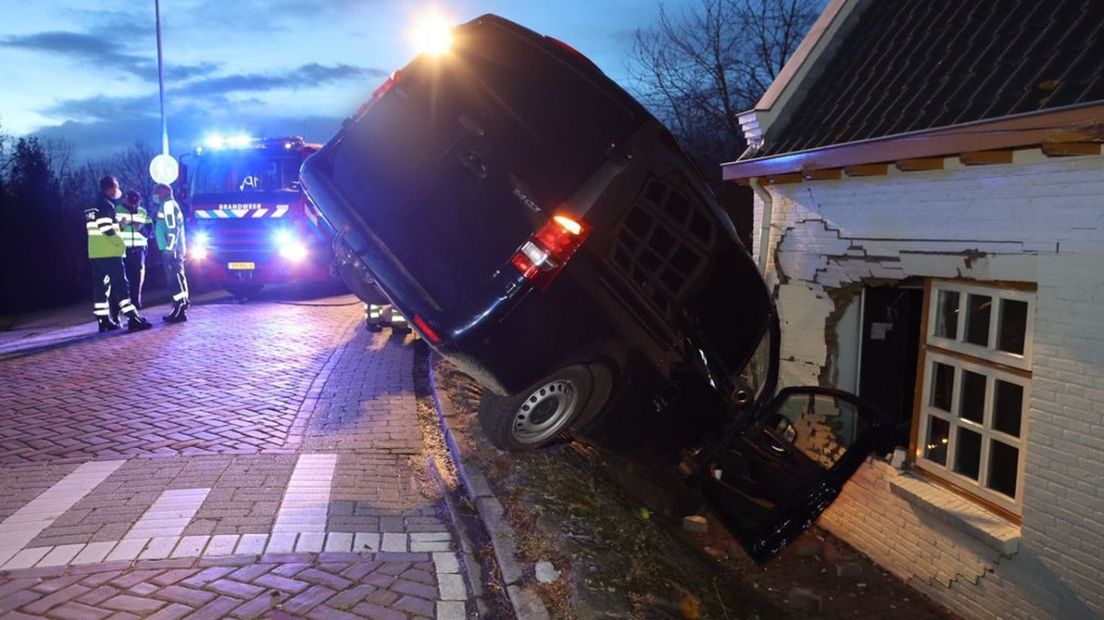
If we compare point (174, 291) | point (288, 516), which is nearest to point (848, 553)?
point (288, 516)

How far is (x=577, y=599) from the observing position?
350cm

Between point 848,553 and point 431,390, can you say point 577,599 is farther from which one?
point 431,390

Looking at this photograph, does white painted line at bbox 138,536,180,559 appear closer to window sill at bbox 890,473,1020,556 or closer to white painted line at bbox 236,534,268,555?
white painted line at bbox 236,534,268,555

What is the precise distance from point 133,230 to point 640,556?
9138 mm

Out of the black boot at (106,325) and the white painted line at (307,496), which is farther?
the black boot at (106,325)

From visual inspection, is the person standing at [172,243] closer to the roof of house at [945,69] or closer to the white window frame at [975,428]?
the roof of house at [945,69]

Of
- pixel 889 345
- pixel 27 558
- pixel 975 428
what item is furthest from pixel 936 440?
pixel 27 558

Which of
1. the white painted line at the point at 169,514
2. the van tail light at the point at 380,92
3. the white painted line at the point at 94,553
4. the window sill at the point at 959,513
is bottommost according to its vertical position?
the white painted line at the point at 94,553

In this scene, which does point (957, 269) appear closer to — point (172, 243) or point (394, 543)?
point (394, 543)

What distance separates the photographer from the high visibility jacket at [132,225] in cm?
983

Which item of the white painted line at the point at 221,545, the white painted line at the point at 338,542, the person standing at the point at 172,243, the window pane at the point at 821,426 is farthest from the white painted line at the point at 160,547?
the person standing at the point at 172,243

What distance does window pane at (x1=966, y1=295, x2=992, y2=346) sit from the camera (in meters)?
4.62

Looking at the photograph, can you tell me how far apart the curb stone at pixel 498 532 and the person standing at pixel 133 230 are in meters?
6.69

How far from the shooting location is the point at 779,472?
4.93 meters
